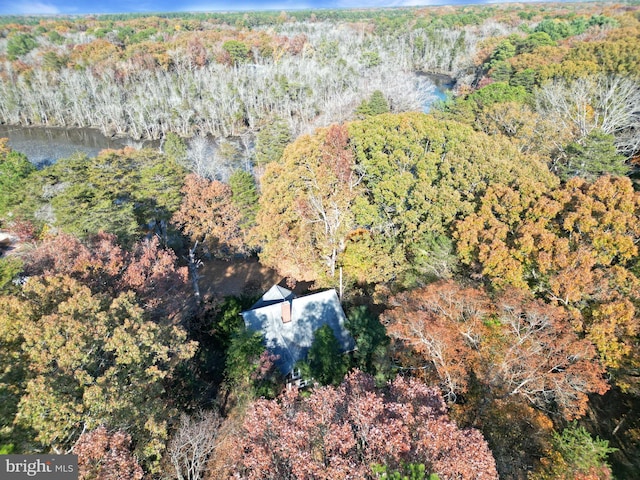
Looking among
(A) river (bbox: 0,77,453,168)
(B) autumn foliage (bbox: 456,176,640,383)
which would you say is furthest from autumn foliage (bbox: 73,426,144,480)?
(A) river (bbox: 0,77,453,168)

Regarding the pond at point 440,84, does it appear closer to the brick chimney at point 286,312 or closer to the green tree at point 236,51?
the green tree at point 236,51

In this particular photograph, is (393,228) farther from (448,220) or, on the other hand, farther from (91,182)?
(91,182)

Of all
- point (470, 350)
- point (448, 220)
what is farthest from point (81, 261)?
point (448, 220)

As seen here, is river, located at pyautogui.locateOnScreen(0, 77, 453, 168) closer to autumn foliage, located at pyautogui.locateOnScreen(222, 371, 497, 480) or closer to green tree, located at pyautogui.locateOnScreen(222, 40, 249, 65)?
green tree, located at pyautogui.locateOnScreen(222, 40, 249, 65)

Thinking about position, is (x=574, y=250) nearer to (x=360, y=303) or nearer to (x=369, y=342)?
(x=369, y=342)

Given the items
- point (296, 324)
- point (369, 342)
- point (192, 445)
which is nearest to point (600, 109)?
point (369, 342)

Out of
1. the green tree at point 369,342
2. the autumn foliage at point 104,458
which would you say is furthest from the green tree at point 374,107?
the autumn foliage at point 104,458
